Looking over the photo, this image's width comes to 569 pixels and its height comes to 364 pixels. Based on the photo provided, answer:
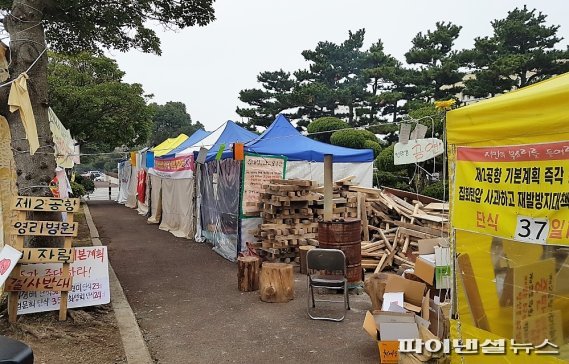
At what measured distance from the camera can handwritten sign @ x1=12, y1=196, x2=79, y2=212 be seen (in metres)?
5.07

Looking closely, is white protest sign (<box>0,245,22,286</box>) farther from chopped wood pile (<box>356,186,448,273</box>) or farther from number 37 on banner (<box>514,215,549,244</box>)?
chopped wood pile (<box>356,186,448,273</box>)

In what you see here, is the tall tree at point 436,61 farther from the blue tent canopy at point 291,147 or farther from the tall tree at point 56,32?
the tall tree at point 56,32

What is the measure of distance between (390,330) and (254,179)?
5.68 meters

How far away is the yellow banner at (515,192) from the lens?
2645mm

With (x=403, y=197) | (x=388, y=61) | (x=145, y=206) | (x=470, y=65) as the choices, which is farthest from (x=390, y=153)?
(x=388, y=61)

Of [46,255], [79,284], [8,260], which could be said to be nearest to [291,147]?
[79,284]

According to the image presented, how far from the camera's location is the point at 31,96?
566 centimetres

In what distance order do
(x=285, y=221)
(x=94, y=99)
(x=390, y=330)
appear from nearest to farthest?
(x=390, y=330), (x=285, y=221), (x=94, y=99)

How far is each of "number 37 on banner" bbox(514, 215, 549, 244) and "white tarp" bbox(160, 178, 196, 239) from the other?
1065cm

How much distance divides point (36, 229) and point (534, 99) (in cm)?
538

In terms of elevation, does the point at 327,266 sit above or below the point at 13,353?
below

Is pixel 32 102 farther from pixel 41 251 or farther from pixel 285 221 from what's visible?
pixel 285 221

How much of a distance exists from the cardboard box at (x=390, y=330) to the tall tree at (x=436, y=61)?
954 inches

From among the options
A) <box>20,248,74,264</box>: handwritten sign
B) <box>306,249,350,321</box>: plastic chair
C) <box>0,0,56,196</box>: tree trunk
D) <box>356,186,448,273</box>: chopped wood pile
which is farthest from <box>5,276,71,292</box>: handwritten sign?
<box>356,186,448,273</box>: chopped wood pile
